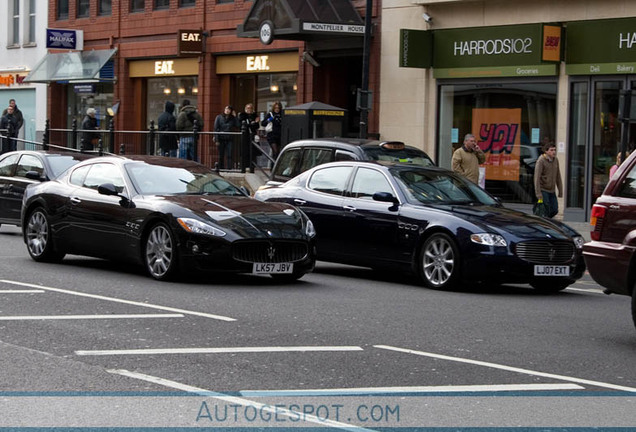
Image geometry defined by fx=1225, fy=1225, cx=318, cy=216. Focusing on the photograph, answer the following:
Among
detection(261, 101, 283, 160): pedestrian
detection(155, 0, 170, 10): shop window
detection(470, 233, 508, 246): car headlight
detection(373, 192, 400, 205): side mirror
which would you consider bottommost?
detection(470, 233, 508, 246): car headlight

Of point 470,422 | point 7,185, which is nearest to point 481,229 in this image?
point 470,422

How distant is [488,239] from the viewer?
13.4 meters

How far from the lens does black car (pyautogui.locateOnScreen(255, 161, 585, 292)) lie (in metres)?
13.4

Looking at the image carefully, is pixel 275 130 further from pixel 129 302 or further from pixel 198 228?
pixel 129 302

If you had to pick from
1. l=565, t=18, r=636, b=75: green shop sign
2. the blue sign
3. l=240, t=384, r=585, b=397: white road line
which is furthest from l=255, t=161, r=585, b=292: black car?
the blue sign

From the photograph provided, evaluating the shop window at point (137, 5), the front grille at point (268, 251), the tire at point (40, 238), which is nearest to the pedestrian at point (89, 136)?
the shop window at point (137, 5)

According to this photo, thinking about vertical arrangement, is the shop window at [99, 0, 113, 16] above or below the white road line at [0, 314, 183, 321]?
above

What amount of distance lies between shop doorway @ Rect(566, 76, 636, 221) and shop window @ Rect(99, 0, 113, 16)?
18.6 meters

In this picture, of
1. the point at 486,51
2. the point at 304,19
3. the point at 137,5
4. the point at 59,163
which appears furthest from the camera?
the point at 137,5

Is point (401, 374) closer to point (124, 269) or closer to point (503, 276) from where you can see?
point (503, 276)

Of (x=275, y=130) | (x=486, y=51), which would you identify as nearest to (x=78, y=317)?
(x=486, y=51)

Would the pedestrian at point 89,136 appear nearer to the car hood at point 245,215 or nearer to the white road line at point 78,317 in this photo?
the car hood at point 245,215

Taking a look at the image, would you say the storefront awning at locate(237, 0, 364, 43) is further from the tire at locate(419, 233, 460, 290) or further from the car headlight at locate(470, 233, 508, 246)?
the car headlight at locate(470, 233, 508, 246)

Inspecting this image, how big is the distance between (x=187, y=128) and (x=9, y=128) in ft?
25.4
